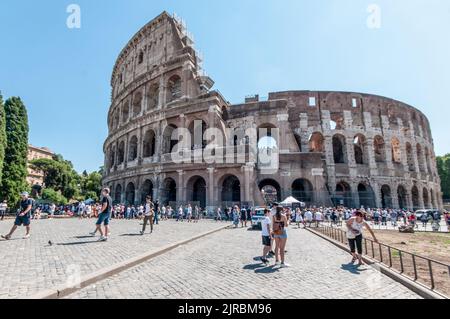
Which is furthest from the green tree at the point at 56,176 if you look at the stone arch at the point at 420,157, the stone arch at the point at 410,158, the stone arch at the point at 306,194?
the stone arch at the point at 420,157

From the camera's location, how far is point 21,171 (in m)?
25.1

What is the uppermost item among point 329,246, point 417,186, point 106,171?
point 106,171

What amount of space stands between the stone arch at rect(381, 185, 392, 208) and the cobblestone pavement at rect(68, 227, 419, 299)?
28537 millimetres

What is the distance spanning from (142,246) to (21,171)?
85.9ft

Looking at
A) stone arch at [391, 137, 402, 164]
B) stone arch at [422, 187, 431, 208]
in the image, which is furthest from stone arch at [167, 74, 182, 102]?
stone arch at [422, 187, 431, 208]

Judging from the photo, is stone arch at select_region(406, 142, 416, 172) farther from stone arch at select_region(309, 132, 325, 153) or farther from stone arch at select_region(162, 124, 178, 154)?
stone arch at select_region(162, 124, 178, 154)

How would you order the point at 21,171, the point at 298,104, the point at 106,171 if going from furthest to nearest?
the point at 106,171 → the point at 298,104 → the point at 21,171

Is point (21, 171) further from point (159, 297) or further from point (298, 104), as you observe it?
point (298, 104)

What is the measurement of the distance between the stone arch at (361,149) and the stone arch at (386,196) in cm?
421

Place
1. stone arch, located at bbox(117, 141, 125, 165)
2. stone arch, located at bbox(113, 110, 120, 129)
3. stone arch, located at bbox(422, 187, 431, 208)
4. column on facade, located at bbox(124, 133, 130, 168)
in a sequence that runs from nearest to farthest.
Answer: column on facade, located at bbox(124, 133, 130, 168)
stone arch, located at bbox(117, 141, 125, 165)
stone arch, located at bbox(422, 187, 431, 208)
stone arch, located at bbox(113, 110, 120, 129)

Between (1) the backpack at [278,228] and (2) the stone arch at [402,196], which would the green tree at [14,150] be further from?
(2) the stone arch at [402,196]

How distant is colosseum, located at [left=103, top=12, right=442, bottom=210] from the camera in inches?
891
